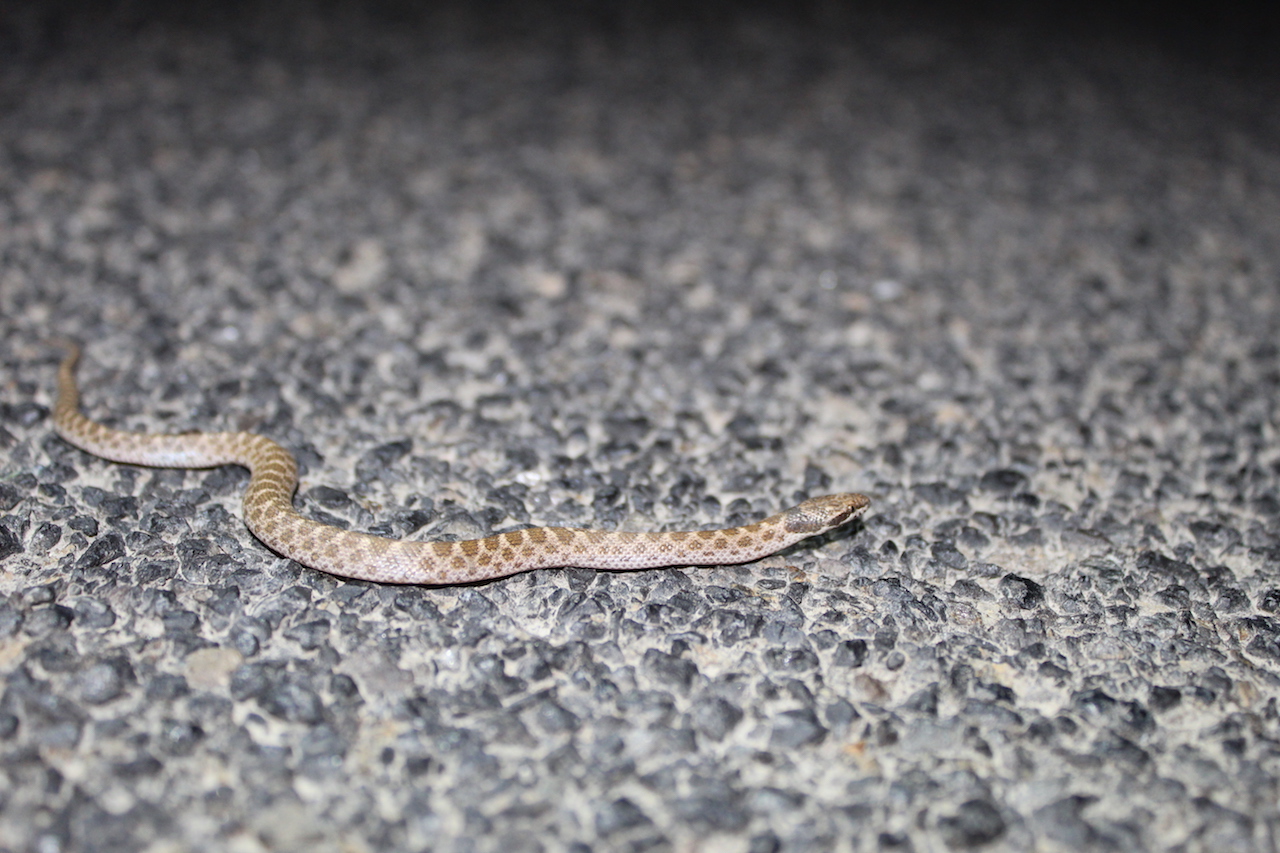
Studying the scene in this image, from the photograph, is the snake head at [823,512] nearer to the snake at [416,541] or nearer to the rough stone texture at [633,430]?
the snake at [416,541]

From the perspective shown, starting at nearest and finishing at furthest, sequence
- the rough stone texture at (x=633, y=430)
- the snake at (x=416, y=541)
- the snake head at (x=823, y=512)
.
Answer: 1. the rough stone texture at (x=633, y=430)
2. the snake at (x=416, y=541)
3. the snake head at (x=823, y=512)

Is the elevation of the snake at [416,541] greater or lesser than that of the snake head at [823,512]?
lesser

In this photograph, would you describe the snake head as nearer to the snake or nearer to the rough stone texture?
the snake

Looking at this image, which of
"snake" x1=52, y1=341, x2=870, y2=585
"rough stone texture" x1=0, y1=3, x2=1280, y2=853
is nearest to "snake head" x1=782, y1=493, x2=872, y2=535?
"snake" x1=52, y1=341, x2=870, y2=585

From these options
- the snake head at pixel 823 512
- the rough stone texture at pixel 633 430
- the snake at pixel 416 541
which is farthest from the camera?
the snake head at pixel 823 512

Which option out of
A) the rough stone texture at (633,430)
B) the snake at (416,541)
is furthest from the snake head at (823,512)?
the rough stone texture at (633,430)

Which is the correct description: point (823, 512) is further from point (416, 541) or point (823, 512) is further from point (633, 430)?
point (416, 541)

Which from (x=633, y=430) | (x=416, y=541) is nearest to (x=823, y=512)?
(x=633, y=430)
